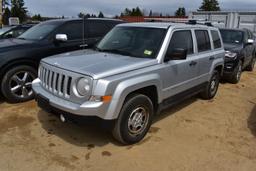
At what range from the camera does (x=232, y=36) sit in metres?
8.66

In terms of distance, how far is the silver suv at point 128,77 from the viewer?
126 inches

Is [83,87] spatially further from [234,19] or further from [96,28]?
[234,19]

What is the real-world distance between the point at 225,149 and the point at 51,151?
253 centimetres

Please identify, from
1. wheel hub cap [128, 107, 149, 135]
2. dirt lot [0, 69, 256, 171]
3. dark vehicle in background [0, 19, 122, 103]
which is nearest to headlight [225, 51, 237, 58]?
dirt lot [0, 69, 256, 171]

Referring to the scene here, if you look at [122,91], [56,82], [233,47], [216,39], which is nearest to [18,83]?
[56,82]

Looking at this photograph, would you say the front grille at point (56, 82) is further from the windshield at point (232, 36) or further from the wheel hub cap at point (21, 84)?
the windshield at point (232, 36)

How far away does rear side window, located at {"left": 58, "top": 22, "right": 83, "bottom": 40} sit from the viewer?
20.3 ft

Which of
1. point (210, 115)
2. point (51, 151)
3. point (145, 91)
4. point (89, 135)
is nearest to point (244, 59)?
point (210, 115)

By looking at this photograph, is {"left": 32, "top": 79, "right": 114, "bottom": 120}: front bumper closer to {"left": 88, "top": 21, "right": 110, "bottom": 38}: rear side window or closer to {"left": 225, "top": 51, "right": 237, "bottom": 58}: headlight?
{"left": 88, "top": 21, "right": 110, "bottom": 38}: rear side window

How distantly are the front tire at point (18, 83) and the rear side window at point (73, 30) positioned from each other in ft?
4.31

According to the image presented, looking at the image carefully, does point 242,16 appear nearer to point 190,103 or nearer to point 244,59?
point 244,59

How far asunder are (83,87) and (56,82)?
0.58 m

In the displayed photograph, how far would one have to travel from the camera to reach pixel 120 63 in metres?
3.58

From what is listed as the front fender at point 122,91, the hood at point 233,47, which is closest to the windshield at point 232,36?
the hood at point 233,47
